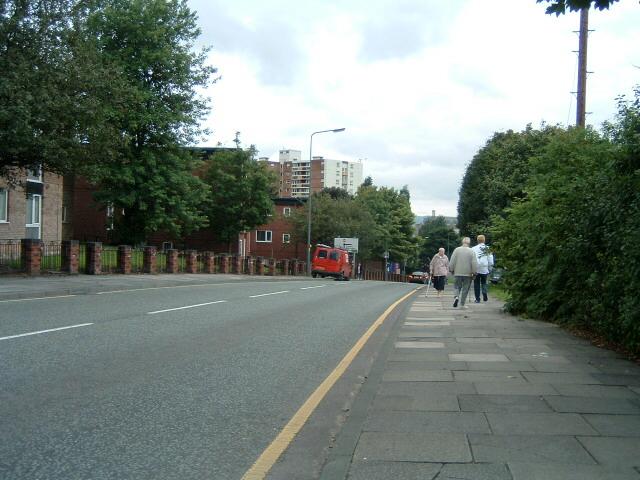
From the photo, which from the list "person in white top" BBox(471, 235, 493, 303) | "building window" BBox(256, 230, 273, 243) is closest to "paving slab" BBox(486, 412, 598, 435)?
"person in white top" BBox(471, 235, 493, 303)

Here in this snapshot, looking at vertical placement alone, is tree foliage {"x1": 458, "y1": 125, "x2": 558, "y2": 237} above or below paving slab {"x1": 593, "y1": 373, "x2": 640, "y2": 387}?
above

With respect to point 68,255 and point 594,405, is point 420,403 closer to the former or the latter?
point 594,405

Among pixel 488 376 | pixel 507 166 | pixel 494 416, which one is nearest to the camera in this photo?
pixel 494 416

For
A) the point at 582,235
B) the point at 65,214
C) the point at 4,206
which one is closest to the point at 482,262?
the point at 582,235

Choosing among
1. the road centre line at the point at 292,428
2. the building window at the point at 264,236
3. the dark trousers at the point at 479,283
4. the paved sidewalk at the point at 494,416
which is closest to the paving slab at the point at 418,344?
the paved sidewalk at the point at 494,416

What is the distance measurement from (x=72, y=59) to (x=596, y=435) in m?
20.5

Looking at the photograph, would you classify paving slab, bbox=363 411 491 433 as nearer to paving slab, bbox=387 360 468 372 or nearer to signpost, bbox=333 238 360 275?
paving slab, bbox=387 360 468 372

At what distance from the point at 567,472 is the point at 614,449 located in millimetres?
662

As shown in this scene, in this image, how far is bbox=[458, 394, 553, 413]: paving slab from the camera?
18.5 feet

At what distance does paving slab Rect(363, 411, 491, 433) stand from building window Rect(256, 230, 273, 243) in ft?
204

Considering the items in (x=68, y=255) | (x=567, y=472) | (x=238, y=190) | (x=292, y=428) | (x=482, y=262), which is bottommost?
(x=292, y=428)

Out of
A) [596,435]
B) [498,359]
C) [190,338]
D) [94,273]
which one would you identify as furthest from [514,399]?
[94,273]

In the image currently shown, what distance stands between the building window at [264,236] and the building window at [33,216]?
33.2m

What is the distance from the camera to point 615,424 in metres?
5.16
